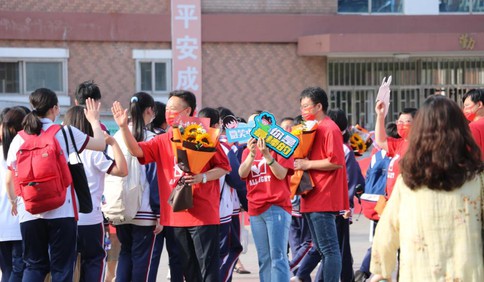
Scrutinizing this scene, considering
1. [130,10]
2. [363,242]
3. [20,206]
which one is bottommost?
[363,242]

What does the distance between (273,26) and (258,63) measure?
0.97 meters

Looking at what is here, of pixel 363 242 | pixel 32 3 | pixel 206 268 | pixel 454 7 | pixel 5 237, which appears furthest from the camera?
pixel 454 7

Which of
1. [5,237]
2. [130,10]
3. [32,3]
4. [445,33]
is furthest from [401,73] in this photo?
[5,237]

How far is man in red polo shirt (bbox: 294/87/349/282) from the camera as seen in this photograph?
7.91 m

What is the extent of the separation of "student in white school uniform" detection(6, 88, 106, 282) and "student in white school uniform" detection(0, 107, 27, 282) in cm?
42

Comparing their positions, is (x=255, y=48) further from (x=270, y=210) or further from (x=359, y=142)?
(x=270, y=210)

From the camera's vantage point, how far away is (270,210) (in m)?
7.66

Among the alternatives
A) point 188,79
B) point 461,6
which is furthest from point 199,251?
point 461,6

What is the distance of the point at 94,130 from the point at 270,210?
1.70 meters

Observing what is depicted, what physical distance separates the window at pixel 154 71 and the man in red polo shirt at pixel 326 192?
13.8 m

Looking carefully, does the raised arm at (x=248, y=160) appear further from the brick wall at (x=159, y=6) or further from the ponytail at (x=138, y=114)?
the brick wall at (x=159, y=6)

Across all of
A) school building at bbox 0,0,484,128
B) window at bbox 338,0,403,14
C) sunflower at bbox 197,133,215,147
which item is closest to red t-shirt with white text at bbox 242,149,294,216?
sunflower at bbox 197,133,215,147

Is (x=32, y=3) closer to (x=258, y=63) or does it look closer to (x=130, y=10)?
(x=130, y=10)

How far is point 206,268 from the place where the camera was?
270 inches
